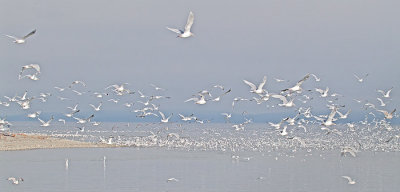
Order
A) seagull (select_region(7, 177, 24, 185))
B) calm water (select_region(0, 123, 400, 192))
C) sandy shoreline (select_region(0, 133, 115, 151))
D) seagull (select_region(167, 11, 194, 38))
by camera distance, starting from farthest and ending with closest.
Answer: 1. sandy shoreline (select_region(0, 133, 115, 151))
2. calm water (select_region(0, 123, 400, 192))
3. seagull (select_region(7, 177, 24, 185))
4. seagull (select_region(167, 11, 194, 38))

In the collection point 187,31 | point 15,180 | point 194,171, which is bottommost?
point 15,180

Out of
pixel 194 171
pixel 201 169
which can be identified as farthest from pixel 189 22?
pixel 201 169

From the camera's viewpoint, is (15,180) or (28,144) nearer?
(15,180)

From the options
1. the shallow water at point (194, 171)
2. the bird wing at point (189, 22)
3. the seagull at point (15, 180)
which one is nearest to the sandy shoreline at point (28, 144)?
the shallow water at point (194, 171)

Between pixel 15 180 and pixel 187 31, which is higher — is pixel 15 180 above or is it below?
below

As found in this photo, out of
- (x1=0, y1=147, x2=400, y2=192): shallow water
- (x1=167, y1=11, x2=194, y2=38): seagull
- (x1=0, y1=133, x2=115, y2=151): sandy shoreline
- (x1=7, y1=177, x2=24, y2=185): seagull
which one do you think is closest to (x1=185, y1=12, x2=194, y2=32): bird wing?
(x1=167, y1=11, x2=194, y2=38): seagull

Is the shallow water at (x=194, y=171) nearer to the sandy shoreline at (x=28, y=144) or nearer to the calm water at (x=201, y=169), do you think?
the calm water at (x=201, y=169)

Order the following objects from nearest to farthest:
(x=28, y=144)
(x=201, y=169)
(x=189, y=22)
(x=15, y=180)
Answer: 1. (x=189, y=22)
2. (x=15, y=180)
3. (x=201, y=169)
4. (x=28, y=144)

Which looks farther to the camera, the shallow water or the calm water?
the calm water

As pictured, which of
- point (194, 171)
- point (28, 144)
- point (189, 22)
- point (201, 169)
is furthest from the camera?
point (28, 144)

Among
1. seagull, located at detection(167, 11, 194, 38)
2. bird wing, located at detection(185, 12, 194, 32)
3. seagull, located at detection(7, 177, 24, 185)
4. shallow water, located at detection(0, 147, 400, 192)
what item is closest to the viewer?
bird wing, located at detection(185, 12, 194, 32)

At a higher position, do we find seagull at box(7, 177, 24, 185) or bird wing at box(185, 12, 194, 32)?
bird wing at box(185, 12, 194, 32)

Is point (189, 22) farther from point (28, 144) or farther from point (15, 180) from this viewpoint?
point (28, 144)

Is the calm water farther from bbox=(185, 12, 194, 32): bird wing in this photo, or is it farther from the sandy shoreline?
bbox=(185, 12, 194, 32): bird wing
